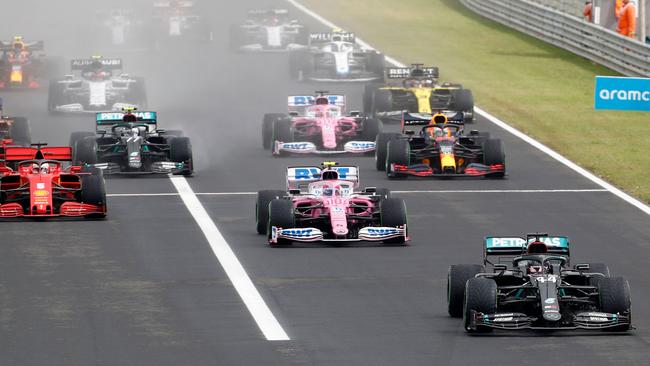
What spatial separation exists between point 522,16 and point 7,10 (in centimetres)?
3107

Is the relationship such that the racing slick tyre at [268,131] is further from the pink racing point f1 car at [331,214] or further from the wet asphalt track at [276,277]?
the pink racing point f1 car at [331,214]

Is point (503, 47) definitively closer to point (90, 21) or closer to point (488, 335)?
point (90, 21)

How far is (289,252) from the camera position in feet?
112

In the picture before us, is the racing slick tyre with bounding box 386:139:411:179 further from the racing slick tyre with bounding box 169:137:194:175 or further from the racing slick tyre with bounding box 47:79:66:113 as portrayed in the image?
the racing slick tyre with bounding box 47:79:66:113

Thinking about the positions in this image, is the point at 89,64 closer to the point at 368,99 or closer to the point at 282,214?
the point at 368,99

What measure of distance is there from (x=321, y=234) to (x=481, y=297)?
908 cm

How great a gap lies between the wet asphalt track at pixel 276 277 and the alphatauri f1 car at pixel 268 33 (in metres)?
25.2

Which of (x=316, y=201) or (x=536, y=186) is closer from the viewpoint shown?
(x=316, y=201)

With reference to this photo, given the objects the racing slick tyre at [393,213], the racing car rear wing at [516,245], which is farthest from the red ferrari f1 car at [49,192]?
the racing car rear wing at [516,245]

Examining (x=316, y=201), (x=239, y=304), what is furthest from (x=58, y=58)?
(x=239, y=304)

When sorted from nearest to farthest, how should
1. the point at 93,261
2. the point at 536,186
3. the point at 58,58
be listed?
the point at 93,261 < the point at 536,186 < the point at 58,58

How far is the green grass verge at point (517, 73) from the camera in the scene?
167ft

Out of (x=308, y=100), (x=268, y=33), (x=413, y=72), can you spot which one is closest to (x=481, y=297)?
(x=308, y=100)

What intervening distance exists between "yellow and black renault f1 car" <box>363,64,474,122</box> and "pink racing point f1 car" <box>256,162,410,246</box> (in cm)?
1845
